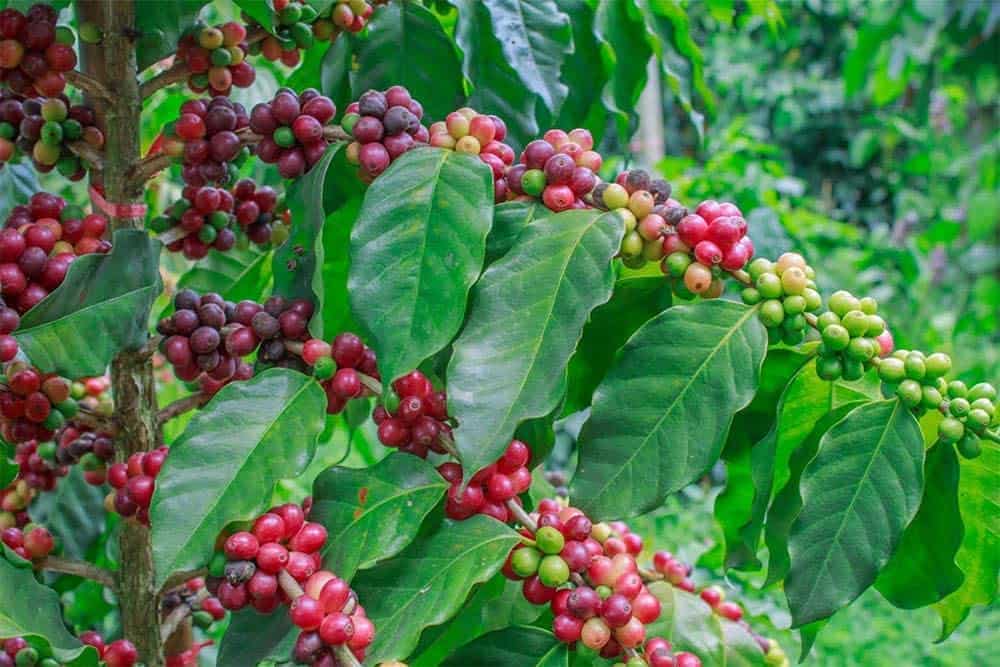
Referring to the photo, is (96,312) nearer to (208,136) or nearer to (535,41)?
(208,136)

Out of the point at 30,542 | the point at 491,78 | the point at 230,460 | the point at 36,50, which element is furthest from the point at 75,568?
the point at 491,78

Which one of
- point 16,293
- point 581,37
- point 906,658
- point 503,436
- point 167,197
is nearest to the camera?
point 503,436

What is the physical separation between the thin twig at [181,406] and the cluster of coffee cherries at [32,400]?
0.08 meters

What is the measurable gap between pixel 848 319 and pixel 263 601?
38 cm

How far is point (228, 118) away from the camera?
0.76m

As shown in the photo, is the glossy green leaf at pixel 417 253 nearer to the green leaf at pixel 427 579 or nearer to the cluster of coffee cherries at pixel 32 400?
the green leaf at pixel 427 579

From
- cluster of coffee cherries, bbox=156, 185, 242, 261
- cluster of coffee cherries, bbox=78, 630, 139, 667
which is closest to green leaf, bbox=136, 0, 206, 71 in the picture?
cluster of coffee cherries, bbox=156, 185, 242, 261

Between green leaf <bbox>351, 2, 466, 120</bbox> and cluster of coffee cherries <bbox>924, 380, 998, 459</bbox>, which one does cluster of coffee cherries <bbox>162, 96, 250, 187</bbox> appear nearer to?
green leaf <bbox>351, 2, 466, 120</bbox>

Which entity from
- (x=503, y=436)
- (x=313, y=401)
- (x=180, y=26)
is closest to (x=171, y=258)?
(x=180, y=26)

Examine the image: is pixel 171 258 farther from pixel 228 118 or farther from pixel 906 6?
pixel 906 6

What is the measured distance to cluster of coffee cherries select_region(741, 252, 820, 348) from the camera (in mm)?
621

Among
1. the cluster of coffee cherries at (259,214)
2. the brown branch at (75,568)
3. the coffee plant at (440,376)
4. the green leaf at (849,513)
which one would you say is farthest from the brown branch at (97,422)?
the green leaf at (849,513)

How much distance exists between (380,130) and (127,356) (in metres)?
0.28

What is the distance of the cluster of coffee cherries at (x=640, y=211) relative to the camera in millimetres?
637
